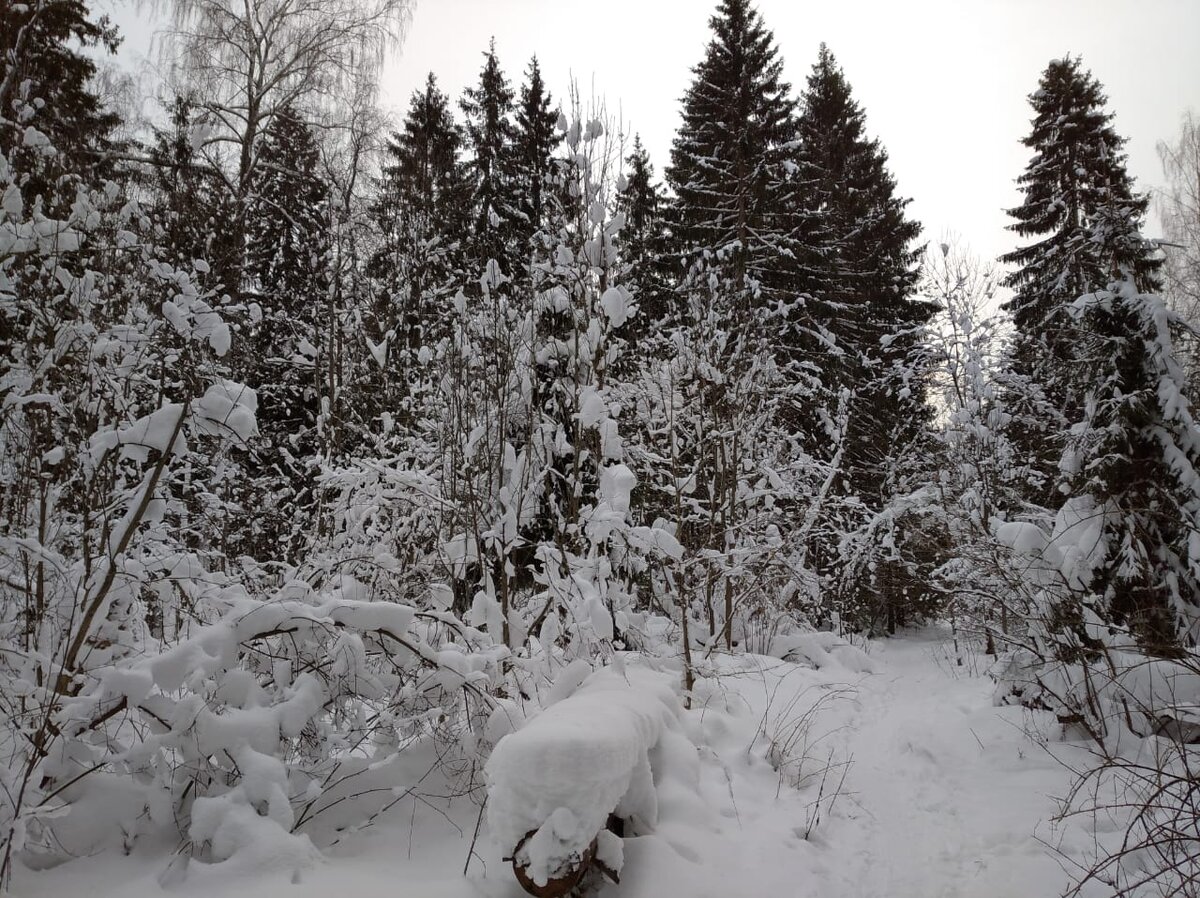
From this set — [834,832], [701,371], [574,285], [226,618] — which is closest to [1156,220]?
[701,371]

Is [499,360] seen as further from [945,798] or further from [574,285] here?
[945,798]

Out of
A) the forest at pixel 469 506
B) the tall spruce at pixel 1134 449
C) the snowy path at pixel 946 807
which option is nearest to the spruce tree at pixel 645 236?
the forest at pixel 469 506

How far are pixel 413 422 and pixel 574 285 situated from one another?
13.6 ft

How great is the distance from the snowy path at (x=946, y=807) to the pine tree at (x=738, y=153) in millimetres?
8920

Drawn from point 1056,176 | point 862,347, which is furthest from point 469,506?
point 1056,176

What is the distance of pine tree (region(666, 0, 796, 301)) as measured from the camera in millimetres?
12195

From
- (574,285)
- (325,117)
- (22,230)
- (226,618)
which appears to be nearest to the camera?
(226,618)

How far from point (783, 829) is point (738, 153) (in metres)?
12.2

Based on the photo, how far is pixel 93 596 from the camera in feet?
8.30

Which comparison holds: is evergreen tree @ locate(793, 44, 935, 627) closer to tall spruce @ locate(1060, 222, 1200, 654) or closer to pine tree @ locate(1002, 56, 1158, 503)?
pine tree @ locate(1002, 56, 1158, 503)

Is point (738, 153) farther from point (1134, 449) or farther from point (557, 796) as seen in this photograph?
point (557, 796)

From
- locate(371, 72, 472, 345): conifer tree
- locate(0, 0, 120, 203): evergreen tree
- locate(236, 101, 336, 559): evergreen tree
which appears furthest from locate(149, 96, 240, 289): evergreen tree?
locate(371, 72, 472, 345): conifer tree

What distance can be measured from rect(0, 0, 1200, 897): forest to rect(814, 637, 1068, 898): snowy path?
20cm

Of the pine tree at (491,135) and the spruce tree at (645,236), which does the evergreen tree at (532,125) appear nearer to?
the pine tree at (491,135)
